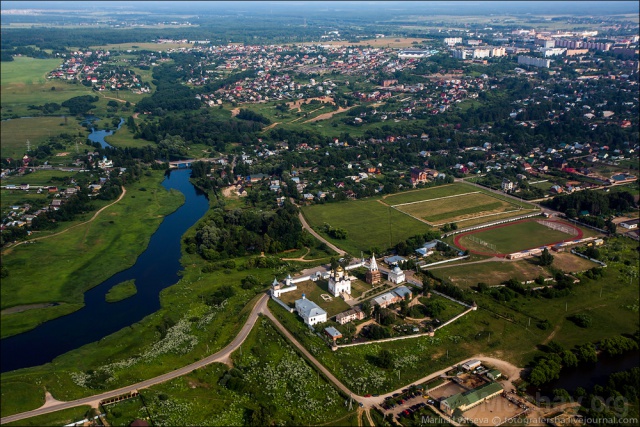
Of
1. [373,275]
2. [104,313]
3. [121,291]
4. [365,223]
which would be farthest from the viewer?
[365,223]

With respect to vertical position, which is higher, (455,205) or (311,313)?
(311,313)

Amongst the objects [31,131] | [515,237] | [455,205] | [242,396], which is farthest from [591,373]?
[31,131]

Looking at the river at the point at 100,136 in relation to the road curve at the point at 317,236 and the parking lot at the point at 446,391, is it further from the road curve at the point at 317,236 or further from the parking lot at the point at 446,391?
the parking lot at the point at 446,391

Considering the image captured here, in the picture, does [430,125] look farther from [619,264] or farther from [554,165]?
[619,264]

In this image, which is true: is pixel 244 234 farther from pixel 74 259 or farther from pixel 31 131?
pixel 31 131

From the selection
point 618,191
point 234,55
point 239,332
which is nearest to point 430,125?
point 618,191

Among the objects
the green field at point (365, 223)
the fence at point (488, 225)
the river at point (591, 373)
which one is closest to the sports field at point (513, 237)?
the fence at point (488, 225)

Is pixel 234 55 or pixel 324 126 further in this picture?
pixel 234 55
